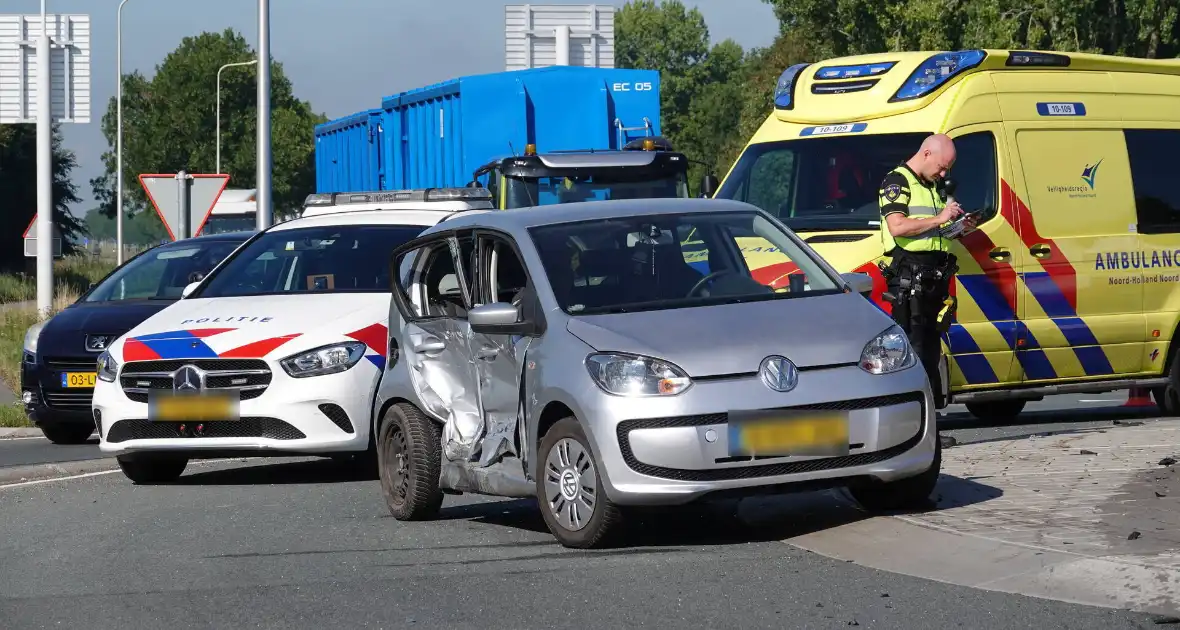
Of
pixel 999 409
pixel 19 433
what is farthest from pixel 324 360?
pixel 19 433

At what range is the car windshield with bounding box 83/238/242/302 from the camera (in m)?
15.6

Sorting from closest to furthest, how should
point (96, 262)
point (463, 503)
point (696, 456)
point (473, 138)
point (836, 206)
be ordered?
point (696, 456) < point (463, 503) < point (836, 206) < point (473, 138) < point (96, 262)

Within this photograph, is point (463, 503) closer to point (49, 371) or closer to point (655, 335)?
point (655, 335)

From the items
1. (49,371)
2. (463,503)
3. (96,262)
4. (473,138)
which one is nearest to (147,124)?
(96,262)

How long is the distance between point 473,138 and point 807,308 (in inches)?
546

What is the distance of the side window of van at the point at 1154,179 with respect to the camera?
1273cm

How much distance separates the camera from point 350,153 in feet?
95.7

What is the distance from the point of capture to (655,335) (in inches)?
296

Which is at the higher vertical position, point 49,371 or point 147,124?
point 147,124

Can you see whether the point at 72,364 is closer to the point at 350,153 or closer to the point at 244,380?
the point at 244,380

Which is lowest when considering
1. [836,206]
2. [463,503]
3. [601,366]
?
[463,503]

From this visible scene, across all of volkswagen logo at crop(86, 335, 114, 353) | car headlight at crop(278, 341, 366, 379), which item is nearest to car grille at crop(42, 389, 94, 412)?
volkswagen logo at crop(86, 335, 114, 353)

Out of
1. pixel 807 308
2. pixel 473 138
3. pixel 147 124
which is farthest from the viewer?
pixel 147 124

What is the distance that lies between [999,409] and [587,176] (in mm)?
5521
